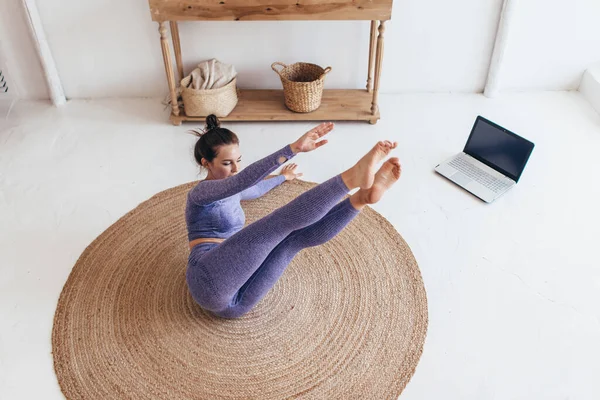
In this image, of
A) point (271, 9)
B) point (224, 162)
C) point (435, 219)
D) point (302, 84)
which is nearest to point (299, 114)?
point (302, 84)

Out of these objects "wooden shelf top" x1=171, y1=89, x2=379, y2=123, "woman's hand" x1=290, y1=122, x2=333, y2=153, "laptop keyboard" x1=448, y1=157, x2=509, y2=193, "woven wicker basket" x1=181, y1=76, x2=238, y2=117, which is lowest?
"laptop keyboard" x1=448, y1=157, x2=509, y2=193

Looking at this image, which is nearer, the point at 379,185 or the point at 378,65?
the point at 379,185

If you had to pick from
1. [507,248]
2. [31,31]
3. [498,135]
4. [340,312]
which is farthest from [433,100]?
[31,31]

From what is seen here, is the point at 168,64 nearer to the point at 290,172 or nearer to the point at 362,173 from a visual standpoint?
the point at 290,172

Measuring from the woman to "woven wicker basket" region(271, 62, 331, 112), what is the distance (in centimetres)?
106

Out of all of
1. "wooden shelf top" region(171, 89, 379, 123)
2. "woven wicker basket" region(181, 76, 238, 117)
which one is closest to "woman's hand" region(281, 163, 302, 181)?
"wooden shelf top" region(171, 89, 379, 123)

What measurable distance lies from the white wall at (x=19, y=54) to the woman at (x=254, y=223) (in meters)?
1.75

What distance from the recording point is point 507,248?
93.4 inches

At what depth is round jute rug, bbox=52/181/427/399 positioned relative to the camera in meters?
1.88

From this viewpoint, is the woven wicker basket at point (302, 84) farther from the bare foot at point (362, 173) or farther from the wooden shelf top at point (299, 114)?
the bare foot at point (362, 173)

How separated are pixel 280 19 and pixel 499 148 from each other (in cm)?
125

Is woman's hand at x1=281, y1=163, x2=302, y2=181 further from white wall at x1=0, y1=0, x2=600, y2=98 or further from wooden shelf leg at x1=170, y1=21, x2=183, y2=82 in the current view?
wooden shelf leg at x1=170, y1=21, x2=183, y2=82

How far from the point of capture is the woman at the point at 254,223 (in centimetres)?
166

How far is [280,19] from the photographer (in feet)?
8.89
